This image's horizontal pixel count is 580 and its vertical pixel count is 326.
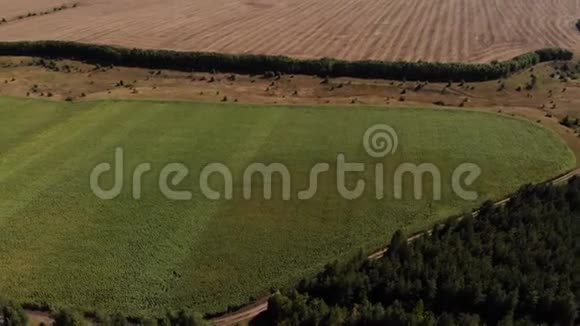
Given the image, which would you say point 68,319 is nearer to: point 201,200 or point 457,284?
point 201,200

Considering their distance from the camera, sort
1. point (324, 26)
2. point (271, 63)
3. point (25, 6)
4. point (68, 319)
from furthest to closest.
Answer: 1. point (25, 6)
2. point (324, 26)
3. point (271, 63)
4. point (68, 319)

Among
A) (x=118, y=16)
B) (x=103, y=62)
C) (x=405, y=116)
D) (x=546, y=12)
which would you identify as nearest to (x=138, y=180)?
(x=405, y=116)

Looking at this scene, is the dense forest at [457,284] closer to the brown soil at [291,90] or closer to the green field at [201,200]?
the green field at [201,200]

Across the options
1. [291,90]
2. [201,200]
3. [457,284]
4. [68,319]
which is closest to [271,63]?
[291,90]

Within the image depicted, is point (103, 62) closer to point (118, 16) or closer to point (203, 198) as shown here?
point (118, 16)

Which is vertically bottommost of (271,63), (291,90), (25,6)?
(291,90)

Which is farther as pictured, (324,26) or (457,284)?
(324,26)
